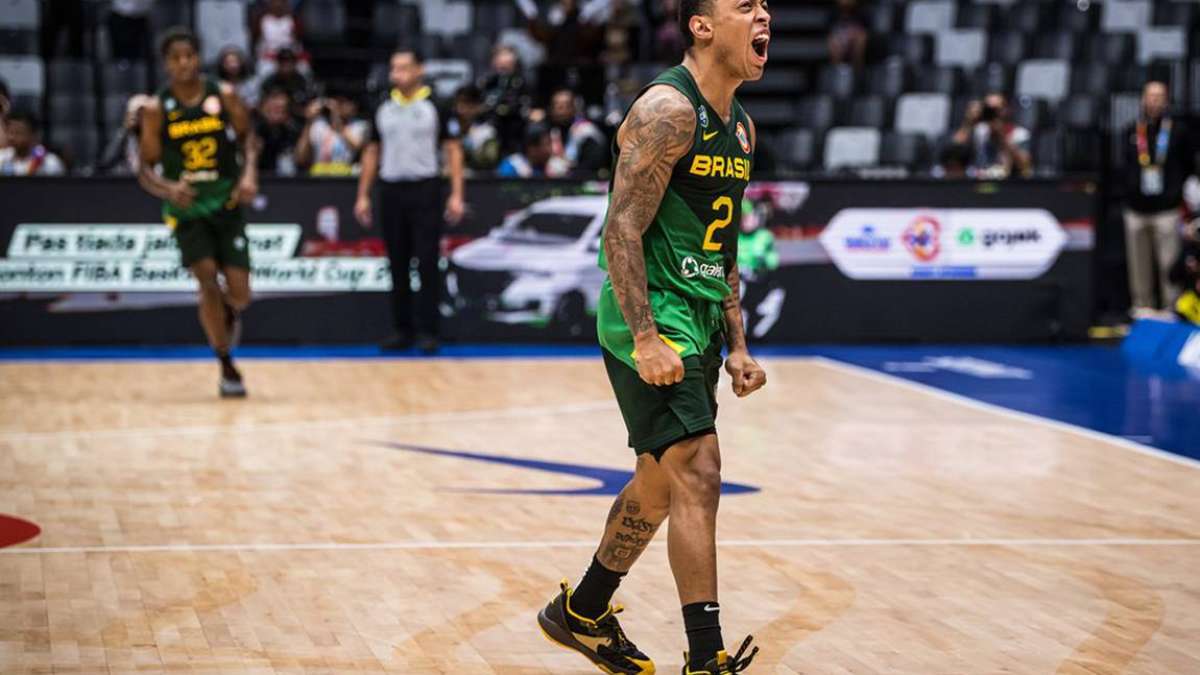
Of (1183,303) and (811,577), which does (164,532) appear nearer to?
(811,577)

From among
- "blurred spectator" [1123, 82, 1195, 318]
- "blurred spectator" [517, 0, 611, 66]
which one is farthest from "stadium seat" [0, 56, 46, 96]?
"blurred spectator" [1123, 82, 1195, 318]

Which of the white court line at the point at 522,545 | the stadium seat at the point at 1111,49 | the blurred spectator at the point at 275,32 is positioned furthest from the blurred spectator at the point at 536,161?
the white court line at the point at 522,545

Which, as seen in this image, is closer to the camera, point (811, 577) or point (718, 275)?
point (718, 275)

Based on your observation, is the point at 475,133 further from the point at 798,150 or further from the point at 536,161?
the point at 798,150

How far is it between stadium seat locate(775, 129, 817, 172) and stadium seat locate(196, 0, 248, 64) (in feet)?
18.2

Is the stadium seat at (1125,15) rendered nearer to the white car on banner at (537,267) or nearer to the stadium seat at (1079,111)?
the stadium seat at (1079,111)

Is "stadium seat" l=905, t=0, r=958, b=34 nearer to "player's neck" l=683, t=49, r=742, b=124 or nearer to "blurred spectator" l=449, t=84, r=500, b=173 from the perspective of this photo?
"blurred spectator" l=449, t=84, r=500, b=173

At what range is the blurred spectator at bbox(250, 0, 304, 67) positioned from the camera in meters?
17.5

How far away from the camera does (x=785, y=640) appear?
5316 mm

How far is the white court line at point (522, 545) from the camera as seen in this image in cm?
657

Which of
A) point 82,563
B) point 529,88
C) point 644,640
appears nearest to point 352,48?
point 529,88

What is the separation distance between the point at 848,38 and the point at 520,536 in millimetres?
13492

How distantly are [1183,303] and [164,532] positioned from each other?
9.53 meters

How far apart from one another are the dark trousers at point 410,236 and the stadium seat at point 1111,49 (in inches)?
348
